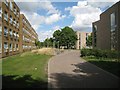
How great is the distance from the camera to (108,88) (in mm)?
9391

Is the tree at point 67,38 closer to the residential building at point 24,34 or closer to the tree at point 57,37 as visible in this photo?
the tree at point 57,37

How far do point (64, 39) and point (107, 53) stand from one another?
64074 mm

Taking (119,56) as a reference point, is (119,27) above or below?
above

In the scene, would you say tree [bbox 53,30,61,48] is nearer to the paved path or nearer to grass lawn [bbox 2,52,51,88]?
grass lawn [bbox 2,52,51,88]

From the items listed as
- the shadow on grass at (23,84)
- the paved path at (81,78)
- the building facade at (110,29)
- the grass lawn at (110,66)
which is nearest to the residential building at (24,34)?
the building facade at (110,29)

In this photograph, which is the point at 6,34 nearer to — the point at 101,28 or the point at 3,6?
the point at 3,6

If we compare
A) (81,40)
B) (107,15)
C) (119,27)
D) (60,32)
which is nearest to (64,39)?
(60,32)

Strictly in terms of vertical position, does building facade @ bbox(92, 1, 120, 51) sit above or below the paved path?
above

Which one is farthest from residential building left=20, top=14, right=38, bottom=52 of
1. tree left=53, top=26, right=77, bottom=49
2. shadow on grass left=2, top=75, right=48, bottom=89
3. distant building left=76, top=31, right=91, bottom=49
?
shadow on grass left=2, top=75, right=48, bottom=89

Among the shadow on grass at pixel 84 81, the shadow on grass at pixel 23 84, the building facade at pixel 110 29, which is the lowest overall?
the shadow on grass at pixel 84 81

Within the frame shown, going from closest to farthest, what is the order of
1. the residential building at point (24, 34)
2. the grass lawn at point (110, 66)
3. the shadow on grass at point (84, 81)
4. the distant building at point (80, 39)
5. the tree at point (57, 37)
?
1. the shadow on grass at point (84, 81)
2. the grass lawn at point (110, 66)
3. the residential building at point (24, 34)
4. the tree at point (57, 37)
5. the distant building at point (80, 39)

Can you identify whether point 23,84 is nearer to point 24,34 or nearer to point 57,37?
point 24,34

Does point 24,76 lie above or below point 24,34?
below

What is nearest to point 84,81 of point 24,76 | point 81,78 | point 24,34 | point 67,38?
point 81,78
